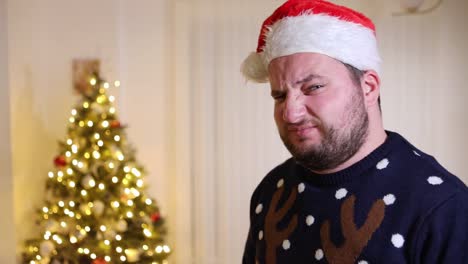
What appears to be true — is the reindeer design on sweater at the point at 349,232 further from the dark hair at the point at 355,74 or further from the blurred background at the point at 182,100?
the blurred background at the point at 182,100

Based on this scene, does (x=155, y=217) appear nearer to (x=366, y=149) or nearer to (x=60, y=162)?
(x=60, y=162)

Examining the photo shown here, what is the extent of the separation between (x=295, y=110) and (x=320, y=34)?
0.18 m

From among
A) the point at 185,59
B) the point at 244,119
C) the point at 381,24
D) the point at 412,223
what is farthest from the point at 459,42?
the point at 412,223

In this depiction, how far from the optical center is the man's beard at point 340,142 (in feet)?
3.05

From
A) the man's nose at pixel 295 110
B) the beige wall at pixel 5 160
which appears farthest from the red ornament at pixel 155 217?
the man's nose at pixel 295 110

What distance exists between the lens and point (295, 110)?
93 centimetres

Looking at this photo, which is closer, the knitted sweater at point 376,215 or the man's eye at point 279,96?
the knitted sweater at point 376,215

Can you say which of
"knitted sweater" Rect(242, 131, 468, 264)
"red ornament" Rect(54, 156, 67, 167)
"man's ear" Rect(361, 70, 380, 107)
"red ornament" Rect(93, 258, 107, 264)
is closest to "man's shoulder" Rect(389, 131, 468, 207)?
"knitted sweater" Rect(242, 131, 468, 264)

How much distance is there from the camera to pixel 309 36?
3.15 feet

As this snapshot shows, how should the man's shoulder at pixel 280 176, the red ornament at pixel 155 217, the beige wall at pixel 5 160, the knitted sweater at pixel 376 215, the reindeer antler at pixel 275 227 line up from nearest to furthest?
1. the knitted sweater at pixel 376 215
2. the reindeer antler at pixel 275 227
3. the man's shoulder at pixel 280 176
4. the beige wall at pixel 5 160
5. the red ornament at pixel 155 217

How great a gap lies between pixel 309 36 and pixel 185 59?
2.39 m

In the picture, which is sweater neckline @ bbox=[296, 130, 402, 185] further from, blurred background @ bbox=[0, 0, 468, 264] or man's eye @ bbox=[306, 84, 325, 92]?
blurred background @ bbox=[0, 0, 468, 264]

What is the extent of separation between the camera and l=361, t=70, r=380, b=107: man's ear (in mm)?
979

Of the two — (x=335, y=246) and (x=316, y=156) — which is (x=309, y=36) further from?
(x=335, y=246)
